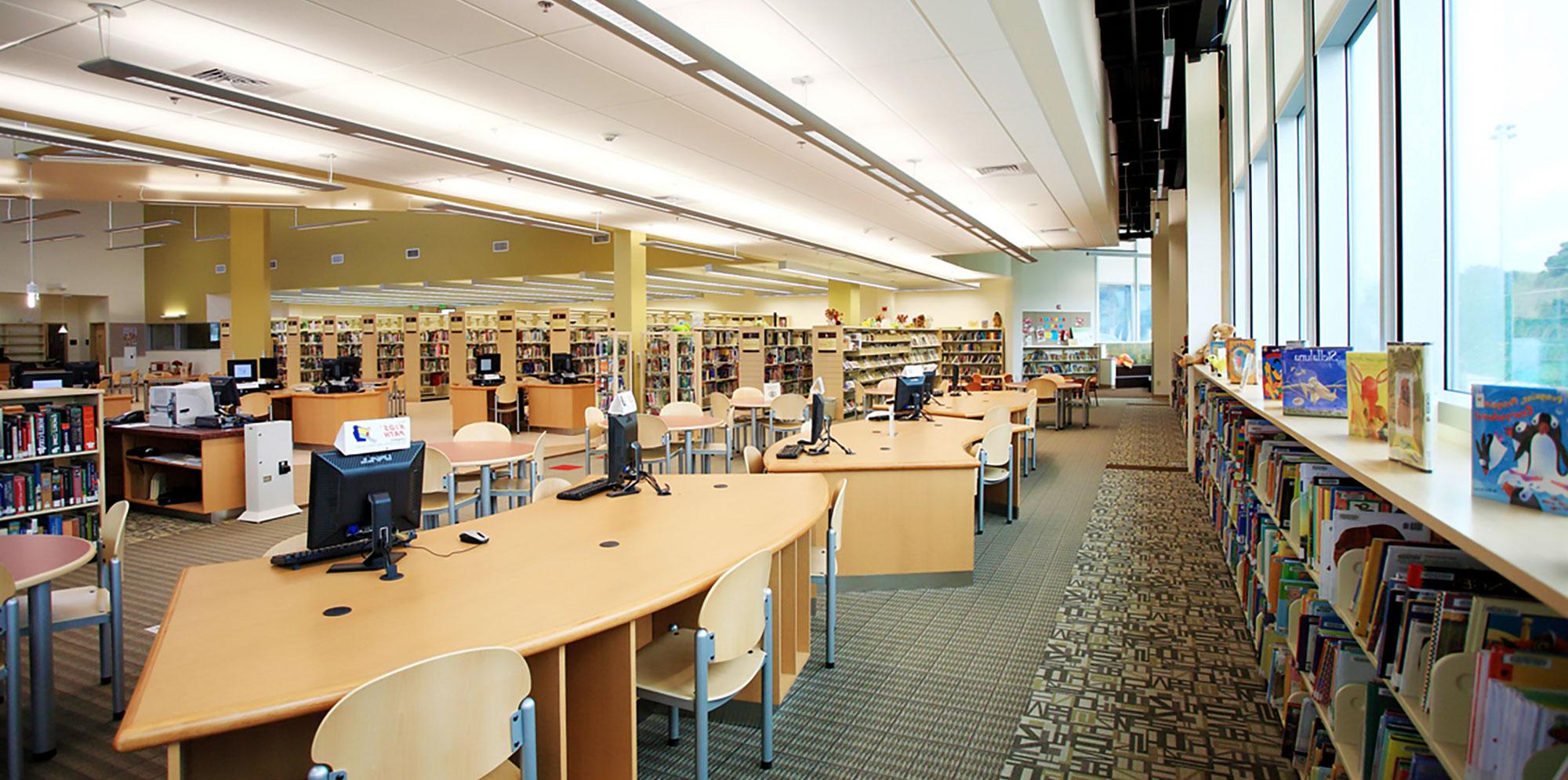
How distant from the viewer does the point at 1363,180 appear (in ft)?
14.3

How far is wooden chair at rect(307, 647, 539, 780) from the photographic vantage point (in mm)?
1560

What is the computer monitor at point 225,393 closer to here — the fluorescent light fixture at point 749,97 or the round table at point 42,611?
the round table at point 42,611

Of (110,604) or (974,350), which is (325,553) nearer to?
(110,604)

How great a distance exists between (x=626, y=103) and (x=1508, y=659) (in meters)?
6.09

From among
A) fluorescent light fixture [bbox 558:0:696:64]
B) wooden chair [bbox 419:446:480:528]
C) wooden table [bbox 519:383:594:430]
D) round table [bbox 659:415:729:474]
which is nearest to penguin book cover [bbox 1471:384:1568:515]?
fluorescent light fixture [bbox 558:0:696:64]

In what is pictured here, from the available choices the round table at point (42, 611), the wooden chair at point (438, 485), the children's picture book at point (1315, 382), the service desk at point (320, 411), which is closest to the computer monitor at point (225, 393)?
the service desk at point (320, 411)

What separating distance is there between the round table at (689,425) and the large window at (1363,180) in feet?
15.8

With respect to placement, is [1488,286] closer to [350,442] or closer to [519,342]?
[350,442]

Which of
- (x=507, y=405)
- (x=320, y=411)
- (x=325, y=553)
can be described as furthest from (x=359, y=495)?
(x=507, y=405)

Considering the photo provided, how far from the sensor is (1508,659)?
1.30 metres

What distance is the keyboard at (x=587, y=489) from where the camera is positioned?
12.1 feet

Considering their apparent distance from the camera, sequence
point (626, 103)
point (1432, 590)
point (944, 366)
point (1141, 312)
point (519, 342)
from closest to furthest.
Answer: point (1432, 590) → point (626, 103) → point (519, 342) → point (944, 366) → point (1141, 312)

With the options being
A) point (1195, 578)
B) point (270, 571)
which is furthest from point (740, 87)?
point (1195, 578)

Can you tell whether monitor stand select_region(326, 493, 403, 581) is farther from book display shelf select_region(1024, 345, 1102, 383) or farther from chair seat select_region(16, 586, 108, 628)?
book display shelf select_region(1024, 345, 1102, 383)
